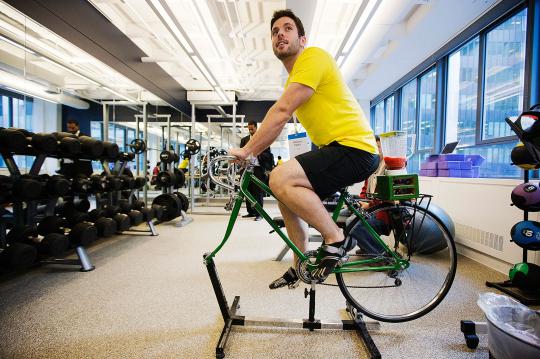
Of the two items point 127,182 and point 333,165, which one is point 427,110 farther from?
point 127,182

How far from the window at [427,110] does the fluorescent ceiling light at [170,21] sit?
440 cm

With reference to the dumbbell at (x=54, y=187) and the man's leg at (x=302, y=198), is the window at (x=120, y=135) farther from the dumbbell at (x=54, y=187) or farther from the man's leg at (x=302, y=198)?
the man's leg at (x=302, y=198)

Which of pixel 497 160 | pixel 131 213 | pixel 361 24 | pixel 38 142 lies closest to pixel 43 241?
pixel 38 142

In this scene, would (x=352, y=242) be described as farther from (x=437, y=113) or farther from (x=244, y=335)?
(x=437, y=113)

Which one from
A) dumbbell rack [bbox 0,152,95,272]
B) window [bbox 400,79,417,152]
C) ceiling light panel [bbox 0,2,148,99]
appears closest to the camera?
dumbbell rack [bbox 0,152,95,272]

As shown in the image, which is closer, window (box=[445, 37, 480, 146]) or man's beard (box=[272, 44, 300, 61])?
man's beard (box=[272, 44, 300, 61])

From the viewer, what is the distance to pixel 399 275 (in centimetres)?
193

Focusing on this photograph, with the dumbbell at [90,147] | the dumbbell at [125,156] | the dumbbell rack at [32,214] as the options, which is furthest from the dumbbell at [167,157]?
the dumbbell rack at [32,214]

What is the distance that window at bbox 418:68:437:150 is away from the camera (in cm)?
532

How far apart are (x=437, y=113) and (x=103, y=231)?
5.45 meters

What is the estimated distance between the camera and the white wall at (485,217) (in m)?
2.53

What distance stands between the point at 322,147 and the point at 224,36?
389 cm

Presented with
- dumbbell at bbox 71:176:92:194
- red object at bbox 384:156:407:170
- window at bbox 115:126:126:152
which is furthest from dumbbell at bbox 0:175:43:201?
window at bbox 115:126:126:152

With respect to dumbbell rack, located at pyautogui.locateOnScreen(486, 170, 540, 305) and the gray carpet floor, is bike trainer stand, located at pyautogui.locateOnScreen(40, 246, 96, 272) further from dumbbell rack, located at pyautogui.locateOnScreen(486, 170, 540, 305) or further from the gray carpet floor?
dumbbell rack, located at pyautogui.locateOnScreen(486, 170, 540, 305)
